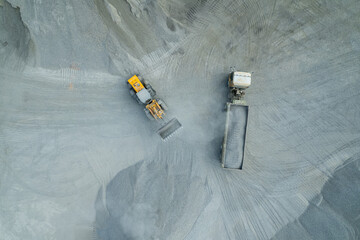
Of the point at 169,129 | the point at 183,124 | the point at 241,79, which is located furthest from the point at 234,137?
the point at 169,129

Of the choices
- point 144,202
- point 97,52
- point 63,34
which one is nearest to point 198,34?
point 97,52

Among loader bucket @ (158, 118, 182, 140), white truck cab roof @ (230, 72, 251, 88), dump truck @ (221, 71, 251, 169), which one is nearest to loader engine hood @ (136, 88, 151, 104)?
loader bucket @ (158, 118, 182, 140)

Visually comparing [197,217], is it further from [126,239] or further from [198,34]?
[198,34]

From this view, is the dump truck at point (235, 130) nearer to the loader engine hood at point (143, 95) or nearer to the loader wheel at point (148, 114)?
the loader wheel at point (148, 114)

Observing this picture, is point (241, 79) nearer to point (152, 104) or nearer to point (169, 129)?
point (169, 129)

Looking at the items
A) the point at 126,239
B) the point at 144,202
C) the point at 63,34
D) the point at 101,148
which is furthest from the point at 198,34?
the point at 126,239

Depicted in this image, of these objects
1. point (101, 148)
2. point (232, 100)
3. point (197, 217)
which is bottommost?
point (197, 217)

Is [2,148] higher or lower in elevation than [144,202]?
higher
